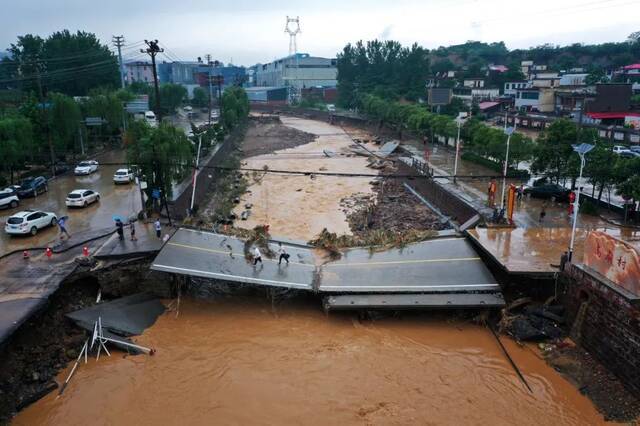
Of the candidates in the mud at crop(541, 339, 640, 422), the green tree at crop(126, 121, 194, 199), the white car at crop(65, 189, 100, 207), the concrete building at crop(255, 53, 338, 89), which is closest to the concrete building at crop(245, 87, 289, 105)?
the concrete building at crop(255, 53, 338, 89)

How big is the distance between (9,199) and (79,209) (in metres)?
4.42

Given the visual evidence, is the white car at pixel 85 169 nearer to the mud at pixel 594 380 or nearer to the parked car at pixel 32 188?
the parked car at pixel 32 188

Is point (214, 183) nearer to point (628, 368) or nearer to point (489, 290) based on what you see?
point (489, 290)

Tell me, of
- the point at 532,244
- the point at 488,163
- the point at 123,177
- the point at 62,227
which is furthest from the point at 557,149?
the point at 123,177

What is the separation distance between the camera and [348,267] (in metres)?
18.8

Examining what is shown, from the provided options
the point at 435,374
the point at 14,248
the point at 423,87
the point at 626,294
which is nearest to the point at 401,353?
the point at 435,374

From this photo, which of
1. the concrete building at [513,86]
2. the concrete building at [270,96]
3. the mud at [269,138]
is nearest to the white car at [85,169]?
the mud at [269,138]

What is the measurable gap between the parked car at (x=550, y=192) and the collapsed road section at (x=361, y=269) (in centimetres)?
1056

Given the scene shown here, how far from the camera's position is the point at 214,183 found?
38062mm

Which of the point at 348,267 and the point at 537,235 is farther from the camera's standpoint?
the point at 537,235

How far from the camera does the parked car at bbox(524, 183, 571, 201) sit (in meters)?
27.2

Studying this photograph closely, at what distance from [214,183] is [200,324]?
22849mm

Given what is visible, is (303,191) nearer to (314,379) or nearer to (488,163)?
(488,163)

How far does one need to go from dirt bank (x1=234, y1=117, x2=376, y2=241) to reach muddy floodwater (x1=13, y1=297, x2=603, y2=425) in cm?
1062
